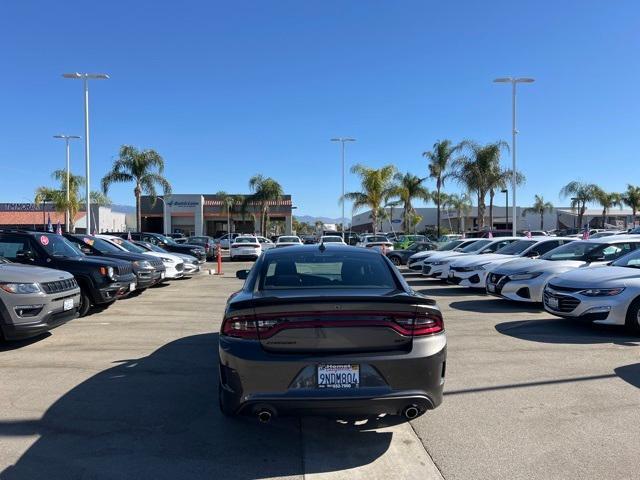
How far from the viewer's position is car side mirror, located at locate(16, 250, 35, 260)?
10008 millimetres

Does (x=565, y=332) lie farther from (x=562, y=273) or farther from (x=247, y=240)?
(x=247, y=240)

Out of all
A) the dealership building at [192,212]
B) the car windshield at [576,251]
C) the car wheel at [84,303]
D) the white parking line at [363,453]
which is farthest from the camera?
the dealership building at [192,212]

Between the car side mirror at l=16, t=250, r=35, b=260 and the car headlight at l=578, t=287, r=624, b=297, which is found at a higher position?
the car side mirror at l=16, t=250, r=35, b=260

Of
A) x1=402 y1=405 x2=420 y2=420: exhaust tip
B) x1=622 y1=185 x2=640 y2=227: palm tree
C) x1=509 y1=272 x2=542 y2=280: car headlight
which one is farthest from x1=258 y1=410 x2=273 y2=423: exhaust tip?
x1=622 y1=185 x2=640 y2=227: palm tree

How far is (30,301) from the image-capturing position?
7.24 meters

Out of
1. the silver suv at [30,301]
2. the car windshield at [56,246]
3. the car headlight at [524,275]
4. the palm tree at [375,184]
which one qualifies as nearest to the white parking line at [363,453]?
the silver suv at [30,301]

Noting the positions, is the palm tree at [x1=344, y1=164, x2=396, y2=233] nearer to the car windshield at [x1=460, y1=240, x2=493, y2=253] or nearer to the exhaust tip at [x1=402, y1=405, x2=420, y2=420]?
the car windshield at [x1=460, y1=240, x2=493, y2=253]

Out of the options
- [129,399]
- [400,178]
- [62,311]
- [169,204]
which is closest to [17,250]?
[62,311]

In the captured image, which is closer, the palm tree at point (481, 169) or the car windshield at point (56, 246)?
the car windshield at point (56, 246)

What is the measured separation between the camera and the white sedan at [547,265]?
36.7 ft

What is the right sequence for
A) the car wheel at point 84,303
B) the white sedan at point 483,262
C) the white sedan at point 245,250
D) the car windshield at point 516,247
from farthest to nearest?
the white sedan at point 245,250, the car windshield at point 516,247, the white sedan at point 483,262, the car wheel at point 84,303

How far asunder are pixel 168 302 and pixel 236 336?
9.20m

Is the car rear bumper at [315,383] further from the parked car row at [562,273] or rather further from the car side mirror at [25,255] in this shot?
the car side mirror at [25,255]

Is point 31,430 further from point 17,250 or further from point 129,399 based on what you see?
point 17,250
